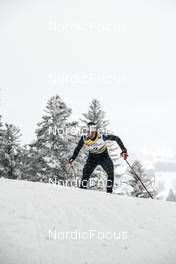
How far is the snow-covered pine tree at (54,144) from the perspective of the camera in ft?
79.2

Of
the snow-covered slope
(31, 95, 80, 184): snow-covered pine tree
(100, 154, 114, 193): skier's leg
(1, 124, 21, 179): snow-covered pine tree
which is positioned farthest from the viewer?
(1, 124, 21, 179): snow-covered pine tree

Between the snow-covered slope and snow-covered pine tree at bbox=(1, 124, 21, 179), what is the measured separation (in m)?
18.4

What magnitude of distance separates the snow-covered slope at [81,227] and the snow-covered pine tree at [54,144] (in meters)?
13.9

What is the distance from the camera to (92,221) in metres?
8.11

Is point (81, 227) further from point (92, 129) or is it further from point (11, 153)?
point (11, 153)

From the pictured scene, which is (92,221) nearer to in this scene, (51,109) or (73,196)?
(73,196)

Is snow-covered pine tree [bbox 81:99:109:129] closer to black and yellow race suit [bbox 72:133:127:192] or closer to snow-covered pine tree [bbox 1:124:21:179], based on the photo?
snow-covered pine tree [bbox 1:124:21:179]

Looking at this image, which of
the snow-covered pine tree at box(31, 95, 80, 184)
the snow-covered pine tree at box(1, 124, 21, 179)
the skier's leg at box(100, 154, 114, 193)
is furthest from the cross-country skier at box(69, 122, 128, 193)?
the snow-covered pine tree at box(1, 124, 21, 179)

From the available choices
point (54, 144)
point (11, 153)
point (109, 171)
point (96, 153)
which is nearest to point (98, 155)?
point (96, 153)

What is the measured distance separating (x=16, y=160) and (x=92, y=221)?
2155 centimetres

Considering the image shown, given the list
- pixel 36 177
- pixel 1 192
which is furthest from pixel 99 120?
pixel 1 192

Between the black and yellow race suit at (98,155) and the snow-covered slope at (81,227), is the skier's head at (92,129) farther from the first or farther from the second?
the snow-covered slope at (81,227)

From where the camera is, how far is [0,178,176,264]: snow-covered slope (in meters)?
6.66

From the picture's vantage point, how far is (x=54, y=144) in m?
24.5
